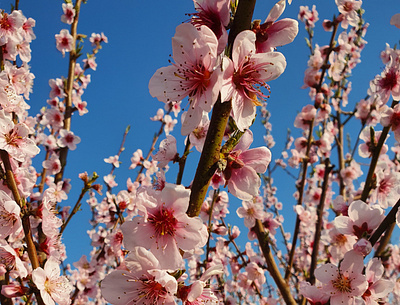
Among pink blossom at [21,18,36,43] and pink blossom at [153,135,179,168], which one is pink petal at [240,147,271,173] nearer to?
pink blossom at [153,135,179,168]

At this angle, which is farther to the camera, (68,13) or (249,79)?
(68,13)

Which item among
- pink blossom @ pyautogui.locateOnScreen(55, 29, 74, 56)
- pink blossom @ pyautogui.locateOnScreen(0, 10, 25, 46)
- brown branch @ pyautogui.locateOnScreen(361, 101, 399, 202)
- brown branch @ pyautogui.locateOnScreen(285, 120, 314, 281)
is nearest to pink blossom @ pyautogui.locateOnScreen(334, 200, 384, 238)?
brown branch @ pyautogui.locateOnScreen(361, 101, 399, 202)

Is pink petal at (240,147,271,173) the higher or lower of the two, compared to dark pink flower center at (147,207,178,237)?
higher

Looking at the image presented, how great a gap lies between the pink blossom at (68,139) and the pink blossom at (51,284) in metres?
2.66


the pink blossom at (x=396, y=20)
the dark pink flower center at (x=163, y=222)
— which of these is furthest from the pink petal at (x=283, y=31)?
the pink blossom at (x=396, y=20)

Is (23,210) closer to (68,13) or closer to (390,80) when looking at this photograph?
(390,80)

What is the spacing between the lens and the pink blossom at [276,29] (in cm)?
127

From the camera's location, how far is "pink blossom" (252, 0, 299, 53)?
1267 mm

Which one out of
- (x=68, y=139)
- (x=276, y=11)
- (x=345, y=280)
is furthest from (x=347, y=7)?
(x=68, y=139)

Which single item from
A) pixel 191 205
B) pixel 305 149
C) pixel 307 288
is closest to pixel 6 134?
pixel 191 205

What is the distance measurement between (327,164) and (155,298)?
3.30 metres

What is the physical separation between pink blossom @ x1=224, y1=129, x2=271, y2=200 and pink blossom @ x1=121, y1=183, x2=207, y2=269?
0.25m

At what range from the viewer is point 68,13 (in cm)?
491

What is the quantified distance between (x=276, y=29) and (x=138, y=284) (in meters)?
1.17
